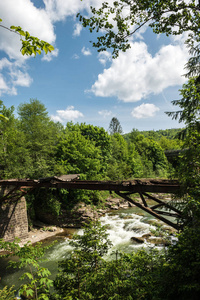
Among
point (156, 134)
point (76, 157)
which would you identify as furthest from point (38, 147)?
point (156, 134)

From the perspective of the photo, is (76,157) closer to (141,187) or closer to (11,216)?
(11,216)

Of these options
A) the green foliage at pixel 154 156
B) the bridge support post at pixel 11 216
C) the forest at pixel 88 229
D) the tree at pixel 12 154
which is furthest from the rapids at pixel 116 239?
the green foliage at pixel 154 156

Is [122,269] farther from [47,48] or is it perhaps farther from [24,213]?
[24,213]

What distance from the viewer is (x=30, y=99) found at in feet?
66.0

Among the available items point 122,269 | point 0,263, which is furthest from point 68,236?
point 122,269

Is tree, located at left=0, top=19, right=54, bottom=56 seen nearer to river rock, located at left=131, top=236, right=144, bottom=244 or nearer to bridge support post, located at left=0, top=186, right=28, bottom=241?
bridge support post, located at left=0, top=186, right=28, bottom=241

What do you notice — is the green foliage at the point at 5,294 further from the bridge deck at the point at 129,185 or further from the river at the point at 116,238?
the bridge deck at the point at 129,185

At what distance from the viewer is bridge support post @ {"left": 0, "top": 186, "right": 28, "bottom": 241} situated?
10766mm

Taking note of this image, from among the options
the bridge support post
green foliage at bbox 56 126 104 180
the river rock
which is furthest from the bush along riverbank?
green foliage at bbox 56 126 104 180

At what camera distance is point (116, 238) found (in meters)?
11.8

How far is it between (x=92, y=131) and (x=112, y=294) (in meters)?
21.9

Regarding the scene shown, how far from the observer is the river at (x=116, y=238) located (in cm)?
851

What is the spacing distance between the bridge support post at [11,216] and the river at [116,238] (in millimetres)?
1623

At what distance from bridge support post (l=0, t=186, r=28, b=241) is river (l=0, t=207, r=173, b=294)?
5.32ft
